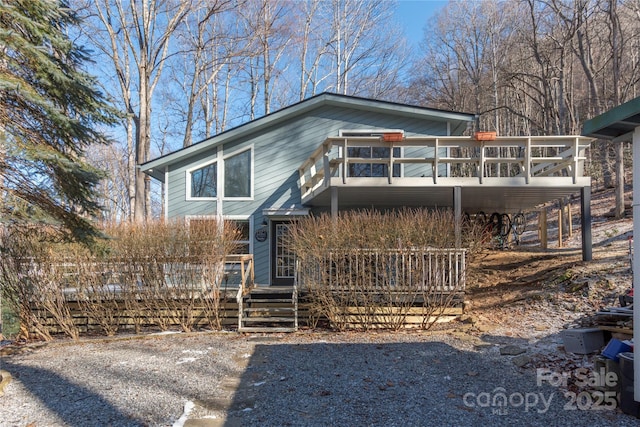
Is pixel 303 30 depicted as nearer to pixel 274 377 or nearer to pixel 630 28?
pixel 630 28

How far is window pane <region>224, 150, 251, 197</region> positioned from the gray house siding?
0.65 feet

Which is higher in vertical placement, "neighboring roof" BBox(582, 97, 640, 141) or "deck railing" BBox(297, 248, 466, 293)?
"neighboring roof" BBox(582, 97, 640, 141)

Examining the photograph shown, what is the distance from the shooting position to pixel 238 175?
487 inches

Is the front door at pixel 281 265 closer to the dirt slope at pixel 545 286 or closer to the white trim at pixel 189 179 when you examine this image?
the white trim at pixel 189 179

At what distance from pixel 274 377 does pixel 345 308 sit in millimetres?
2910

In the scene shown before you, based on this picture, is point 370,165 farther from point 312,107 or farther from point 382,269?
point 382,269

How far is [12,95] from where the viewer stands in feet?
18.5

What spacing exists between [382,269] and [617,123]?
4.68 m

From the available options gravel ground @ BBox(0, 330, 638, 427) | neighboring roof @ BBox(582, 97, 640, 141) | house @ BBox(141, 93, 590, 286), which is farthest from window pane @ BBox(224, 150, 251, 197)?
neighboring roof @ BBox(582, 97, 640, 141)

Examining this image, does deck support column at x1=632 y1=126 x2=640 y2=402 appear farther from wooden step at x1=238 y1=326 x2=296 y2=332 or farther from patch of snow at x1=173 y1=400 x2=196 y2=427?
wooden step at x1=238 y1=326 x2=296 y2=332

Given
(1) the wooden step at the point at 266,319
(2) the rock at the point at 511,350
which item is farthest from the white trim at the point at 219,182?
(2) the rock at the point at 511,350

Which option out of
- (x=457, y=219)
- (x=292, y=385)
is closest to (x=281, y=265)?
(x=457, y=219)

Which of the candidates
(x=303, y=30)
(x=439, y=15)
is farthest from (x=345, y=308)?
(x=439, y=15)

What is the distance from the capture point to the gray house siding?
12188mm
